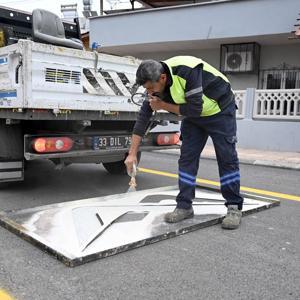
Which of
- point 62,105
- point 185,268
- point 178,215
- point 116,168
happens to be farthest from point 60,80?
point 185,268

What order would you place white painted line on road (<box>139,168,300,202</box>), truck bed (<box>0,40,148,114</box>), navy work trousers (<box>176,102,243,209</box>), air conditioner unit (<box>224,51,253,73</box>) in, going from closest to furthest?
navy work trousers (<box>176,102,243,209</box>) < truck bed (<box>0,40,148,114</box>) < white painted line on road (<box>139,168,300,202</box>) < air conditioner unit (<box>224,51,253,73</box>)

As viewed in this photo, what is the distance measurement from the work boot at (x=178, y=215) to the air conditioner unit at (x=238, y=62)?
9.82 m

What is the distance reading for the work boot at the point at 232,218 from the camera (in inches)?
157

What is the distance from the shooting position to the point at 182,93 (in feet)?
11.9

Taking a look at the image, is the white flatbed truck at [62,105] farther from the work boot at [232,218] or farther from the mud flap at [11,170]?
the work boot at [232,218]

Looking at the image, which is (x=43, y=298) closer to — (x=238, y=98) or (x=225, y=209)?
(x=225, y=209)

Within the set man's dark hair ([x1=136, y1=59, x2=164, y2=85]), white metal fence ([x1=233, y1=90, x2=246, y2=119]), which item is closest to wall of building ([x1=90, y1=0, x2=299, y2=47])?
white metal fence ([x1=233, y1=90, x2=246, y2=119])

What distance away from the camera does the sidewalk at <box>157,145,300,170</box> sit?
8.49 meters

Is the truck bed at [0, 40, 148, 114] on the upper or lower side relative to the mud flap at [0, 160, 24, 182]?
upper

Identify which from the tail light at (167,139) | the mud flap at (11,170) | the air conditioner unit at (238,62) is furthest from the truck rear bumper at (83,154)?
the air conditioner unit at (238,62)

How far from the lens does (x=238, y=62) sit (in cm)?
1334

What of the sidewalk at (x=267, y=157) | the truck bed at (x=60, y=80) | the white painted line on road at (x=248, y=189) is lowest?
the sidewalk at (x=267, y=157)

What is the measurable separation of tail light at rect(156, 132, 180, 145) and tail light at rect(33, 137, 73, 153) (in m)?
1.39

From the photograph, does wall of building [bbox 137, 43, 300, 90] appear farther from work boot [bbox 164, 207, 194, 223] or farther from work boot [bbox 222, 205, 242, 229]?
work boot [bbox 164, 207, 194, 223]
